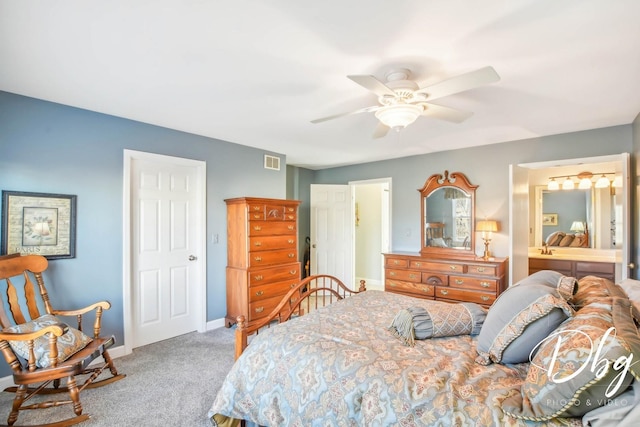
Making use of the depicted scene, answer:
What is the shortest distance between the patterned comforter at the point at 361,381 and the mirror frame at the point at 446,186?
2.73 meters

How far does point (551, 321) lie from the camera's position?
1.45 meters

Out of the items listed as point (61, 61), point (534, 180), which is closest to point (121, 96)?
point (61, 61)

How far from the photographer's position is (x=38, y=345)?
85.5 inches

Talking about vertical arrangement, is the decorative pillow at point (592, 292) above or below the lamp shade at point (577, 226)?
below

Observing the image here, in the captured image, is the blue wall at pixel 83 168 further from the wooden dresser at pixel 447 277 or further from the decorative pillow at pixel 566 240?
the decorative pillow at pixel 566 240

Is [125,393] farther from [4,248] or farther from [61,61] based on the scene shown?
[61,61]

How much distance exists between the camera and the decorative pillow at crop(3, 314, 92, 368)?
6.98 ft

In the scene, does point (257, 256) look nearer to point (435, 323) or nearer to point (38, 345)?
point (38, 345)

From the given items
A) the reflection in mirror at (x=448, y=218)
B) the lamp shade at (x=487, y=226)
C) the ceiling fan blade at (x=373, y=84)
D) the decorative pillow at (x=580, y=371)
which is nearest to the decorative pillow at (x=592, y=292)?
the decorative pillow at (x=580, y=371)

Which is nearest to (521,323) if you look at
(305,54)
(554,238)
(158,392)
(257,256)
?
(305,54)

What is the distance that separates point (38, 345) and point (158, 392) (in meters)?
0.90

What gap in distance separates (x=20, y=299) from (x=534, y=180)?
6385mm

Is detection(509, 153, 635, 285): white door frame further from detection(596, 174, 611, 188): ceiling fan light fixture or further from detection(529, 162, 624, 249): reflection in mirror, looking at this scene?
detection(596, 174, 611, 188): ceiling fan light fixture

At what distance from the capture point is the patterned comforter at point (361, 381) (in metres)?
1.26
